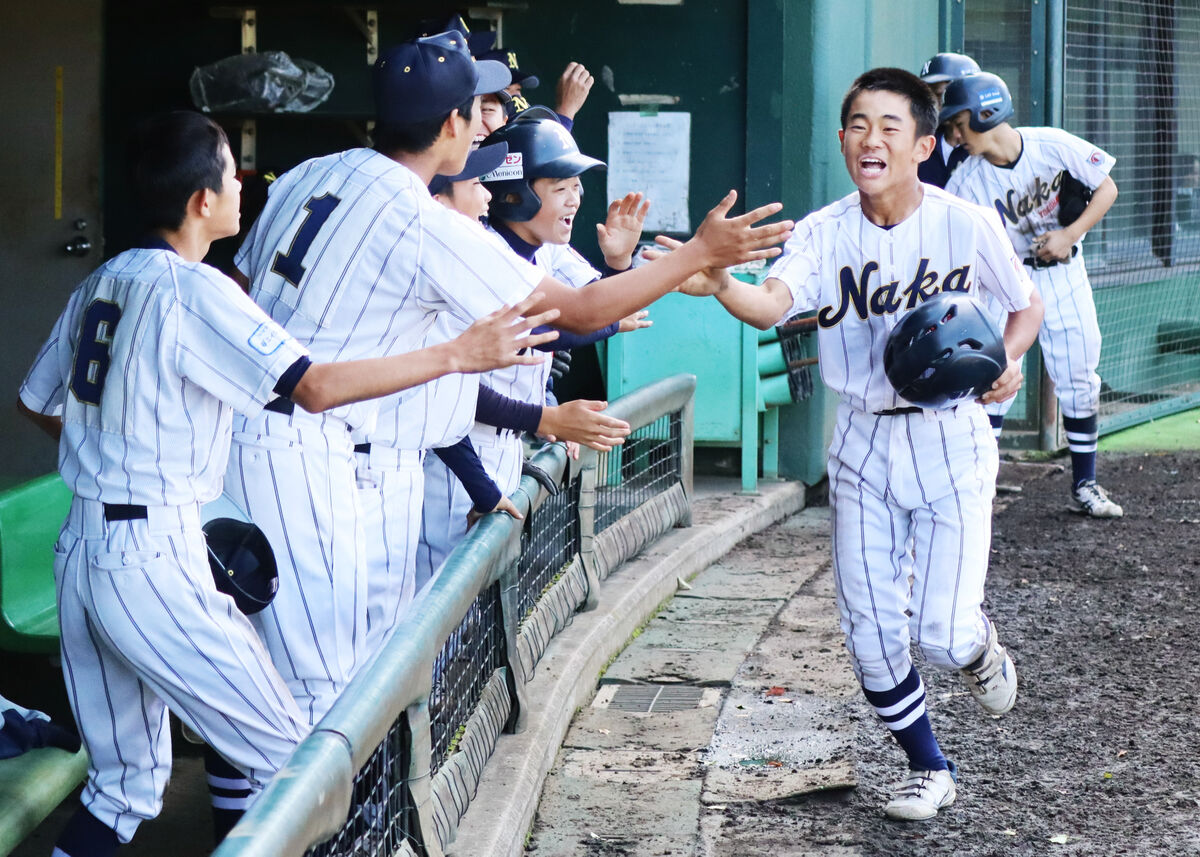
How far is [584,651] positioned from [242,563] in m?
1.96

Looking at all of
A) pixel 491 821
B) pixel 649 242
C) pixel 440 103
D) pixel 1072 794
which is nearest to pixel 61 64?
pixel 649 242

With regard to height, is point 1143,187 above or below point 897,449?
above

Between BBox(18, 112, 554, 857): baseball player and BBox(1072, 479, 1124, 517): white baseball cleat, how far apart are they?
5153mm

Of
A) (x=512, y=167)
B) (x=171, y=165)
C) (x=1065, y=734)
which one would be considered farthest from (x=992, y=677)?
(x=171, y=165)

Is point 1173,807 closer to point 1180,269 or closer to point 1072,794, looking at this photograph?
point 1072,794

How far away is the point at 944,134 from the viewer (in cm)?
719

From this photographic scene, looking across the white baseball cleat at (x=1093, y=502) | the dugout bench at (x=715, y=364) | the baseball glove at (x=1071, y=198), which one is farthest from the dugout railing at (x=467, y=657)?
the baseball glove at (x=1071, y=198)

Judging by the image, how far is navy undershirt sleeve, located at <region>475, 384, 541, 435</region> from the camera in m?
3.97

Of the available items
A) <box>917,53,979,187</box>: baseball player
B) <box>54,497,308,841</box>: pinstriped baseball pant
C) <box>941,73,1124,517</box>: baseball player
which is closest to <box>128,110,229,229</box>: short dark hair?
<box>54,497,308,841</box>: pinstriped baseball pant

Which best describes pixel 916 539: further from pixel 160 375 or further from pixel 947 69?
pixel 947 69

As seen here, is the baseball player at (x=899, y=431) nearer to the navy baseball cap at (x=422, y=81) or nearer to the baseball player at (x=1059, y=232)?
the navy baseball cap at (x=422, y=81)

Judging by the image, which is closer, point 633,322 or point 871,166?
point 871,166

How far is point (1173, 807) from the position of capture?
391 centimetres

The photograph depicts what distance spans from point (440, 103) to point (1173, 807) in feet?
8.43
